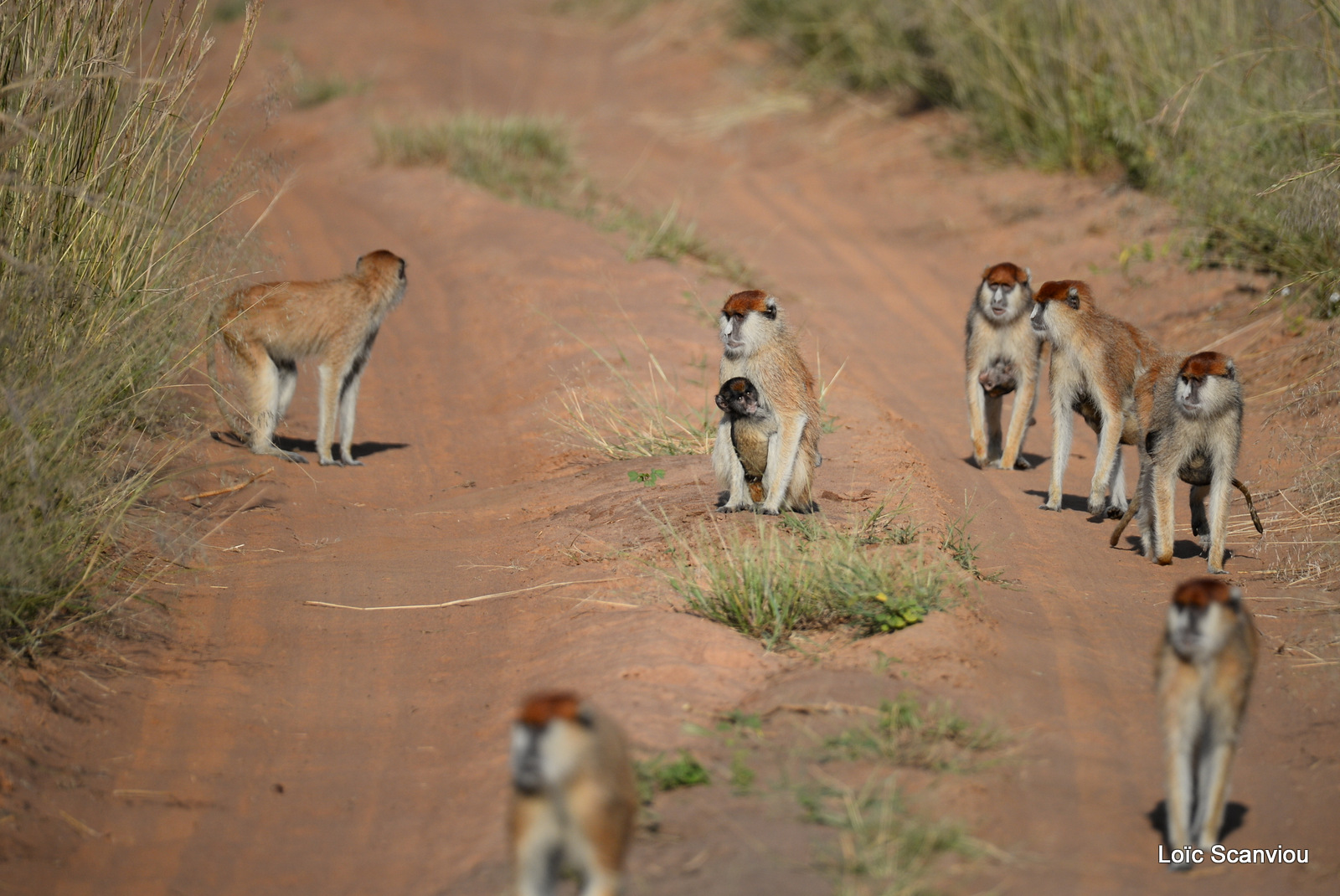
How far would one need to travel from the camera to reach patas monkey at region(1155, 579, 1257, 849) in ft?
12.7

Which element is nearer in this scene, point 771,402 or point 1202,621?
point 1202,621

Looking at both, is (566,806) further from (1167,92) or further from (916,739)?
(1167,92)

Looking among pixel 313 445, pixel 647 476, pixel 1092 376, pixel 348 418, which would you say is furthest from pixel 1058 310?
pixel 313 445

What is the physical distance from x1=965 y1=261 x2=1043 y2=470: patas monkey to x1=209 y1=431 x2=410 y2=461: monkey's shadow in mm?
4351

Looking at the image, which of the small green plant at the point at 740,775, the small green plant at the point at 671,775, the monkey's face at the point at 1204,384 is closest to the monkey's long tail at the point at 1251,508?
the monkey's face at the point at 1204,384

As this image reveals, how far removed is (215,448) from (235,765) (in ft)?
14.3

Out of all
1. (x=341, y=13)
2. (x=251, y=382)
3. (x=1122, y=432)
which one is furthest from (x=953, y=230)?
(x=341, y=13)

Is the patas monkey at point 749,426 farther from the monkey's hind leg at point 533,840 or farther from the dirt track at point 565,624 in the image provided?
the monkey's hind leg at point 533,840

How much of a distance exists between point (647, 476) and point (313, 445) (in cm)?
336

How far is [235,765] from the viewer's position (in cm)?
469

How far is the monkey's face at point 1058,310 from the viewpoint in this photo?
26.0ft

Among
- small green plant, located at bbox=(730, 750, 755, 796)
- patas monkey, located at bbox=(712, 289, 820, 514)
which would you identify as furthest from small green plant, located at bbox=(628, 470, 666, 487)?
small green plant, located at bbox=(730, 750, 755, 796)

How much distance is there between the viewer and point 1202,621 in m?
3.86

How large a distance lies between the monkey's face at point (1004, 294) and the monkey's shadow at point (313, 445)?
4.51m
